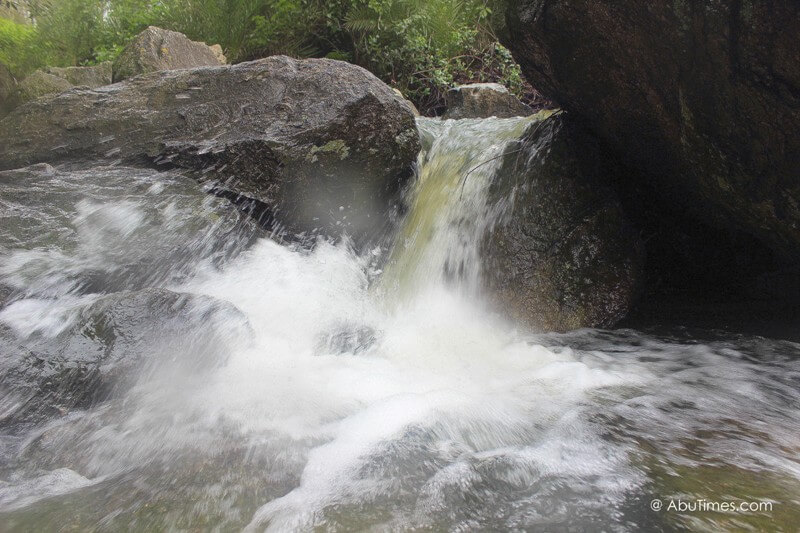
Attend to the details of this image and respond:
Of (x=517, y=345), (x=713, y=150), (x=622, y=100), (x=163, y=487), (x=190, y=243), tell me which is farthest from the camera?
(x=190, y=243)

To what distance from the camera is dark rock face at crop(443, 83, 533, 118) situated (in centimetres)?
799

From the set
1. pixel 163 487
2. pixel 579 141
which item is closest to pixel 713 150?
pixel 579 141

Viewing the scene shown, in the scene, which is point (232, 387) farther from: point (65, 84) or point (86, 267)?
point (65, 84)

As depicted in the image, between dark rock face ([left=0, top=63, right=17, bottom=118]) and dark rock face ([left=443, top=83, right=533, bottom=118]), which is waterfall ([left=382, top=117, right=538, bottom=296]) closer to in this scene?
dark rock face ([left=443, top=83, right=533, bottom=118])

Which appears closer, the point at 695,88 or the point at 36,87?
the point at 695,88

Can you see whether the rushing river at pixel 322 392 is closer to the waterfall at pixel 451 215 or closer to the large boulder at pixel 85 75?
the waterfall at pixel 451 215

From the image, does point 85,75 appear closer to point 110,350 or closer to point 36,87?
point 36,87

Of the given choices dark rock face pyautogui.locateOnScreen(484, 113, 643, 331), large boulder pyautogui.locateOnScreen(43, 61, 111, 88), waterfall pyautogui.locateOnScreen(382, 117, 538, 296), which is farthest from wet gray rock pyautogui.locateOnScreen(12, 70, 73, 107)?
dark rock face pyautogui.locateOnScreen(484, 113, 643, 331)

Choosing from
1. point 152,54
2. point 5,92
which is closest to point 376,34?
point 152,54

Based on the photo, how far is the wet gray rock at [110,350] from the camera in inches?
99.3

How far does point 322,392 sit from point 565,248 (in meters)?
2.15

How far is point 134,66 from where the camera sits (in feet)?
22.0

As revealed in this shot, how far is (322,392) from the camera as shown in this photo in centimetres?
272

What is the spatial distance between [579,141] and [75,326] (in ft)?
11.9
